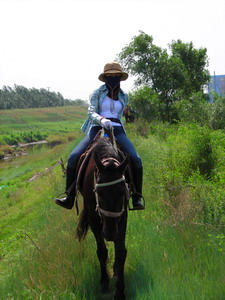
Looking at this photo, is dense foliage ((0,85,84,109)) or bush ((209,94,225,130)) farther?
dense foliage ((0,85,84,109))

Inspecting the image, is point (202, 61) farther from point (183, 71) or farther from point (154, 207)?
point (154, 207)

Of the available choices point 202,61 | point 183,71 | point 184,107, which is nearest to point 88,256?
point 184,107

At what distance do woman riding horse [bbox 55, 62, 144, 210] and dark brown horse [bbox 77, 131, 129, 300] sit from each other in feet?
1.31

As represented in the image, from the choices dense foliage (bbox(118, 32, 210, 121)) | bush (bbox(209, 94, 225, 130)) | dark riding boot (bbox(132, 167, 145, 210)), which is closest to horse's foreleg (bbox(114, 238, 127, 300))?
dark riding boot (bbox(132, 167, 145, 210))

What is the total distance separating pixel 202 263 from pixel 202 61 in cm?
2594

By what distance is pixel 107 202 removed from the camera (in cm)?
381

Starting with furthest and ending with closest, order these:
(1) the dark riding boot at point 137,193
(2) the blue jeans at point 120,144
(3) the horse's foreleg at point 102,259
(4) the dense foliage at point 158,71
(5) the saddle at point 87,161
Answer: (4) the dense foliage at point 158,71, (2) the blue jeans at point 120,144, (1) the dark riding boot at point 137,193, (5) the saddle at point 87,161, (3) the horse's foreleg at point 102,259

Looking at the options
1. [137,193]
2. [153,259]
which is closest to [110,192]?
[153,259]

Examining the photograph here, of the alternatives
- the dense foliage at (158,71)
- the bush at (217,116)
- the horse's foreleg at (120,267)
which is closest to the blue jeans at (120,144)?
the horse's foreleg at (120,267)

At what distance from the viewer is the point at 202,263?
419 cm

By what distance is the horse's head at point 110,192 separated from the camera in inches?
150

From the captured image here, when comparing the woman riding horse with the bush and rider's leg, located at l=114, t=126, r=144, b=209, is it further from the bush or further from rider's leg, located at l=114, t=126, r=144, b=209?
the bush

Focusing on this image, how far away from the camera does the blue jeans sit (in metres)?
5.28

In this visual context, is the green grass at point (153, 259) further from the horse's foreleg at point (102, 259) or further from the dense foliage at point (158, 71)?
the dense foliage at point (158, 71)
